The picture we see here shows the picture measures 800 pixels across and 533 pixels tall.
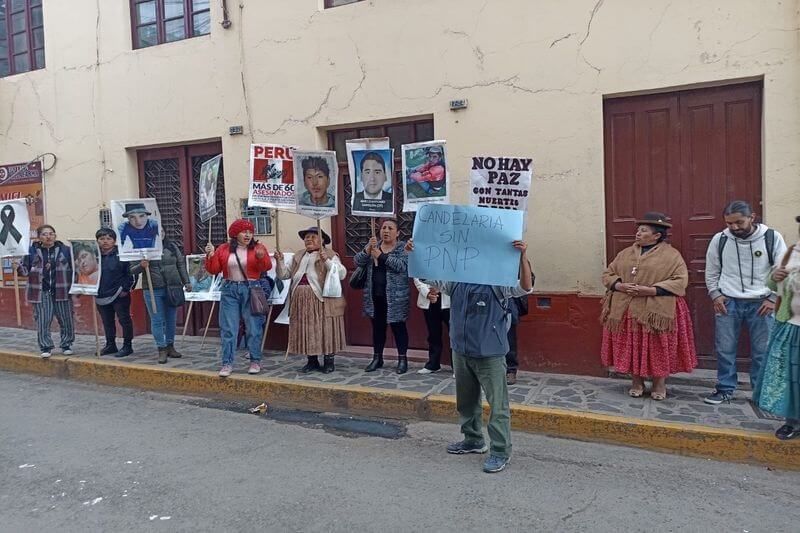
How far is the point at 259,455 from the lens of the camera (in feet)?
17.3

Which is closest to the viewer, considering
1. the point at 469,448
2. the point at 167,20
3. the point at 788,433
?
the point at 788,433

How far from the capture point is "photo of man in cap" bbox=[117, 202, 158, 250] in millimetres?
7922

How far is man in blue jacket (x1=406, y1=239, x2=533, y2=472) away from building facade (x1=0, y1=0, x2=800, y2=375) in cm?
238

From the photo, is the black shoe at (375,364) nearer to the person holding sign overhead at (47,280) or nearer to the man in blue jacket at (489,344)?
the man in blue jacket at (489,344)

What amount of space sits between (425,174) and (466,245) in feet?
6.67

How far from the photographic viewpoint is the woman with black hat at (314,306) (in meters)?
7.30

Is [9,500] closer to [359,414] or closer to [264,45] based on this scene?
[359,414]

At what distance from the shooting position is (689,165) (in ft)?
21.8

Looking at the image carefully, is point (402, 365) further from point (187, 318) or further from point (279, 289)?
point (187, 318)

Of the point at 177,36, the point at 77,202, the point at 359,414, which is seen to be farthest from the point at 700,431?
the point at 77,202

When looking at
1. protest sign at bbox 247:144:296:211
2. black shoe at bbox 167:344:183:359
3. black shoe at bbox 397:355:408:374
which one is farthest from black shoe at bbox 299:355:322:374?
black shoe at bbox 167:344:183:359

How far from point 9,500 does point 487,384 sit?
3.48 meters

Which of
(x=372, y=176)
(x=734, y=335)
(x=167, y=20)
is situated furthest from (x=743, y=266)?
(x=167, y=20)

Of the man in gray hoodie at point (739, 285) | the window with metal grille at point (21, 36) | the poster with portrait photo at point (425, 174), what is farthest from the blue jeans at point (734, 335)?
the window with metal grille at point (21, 36)
